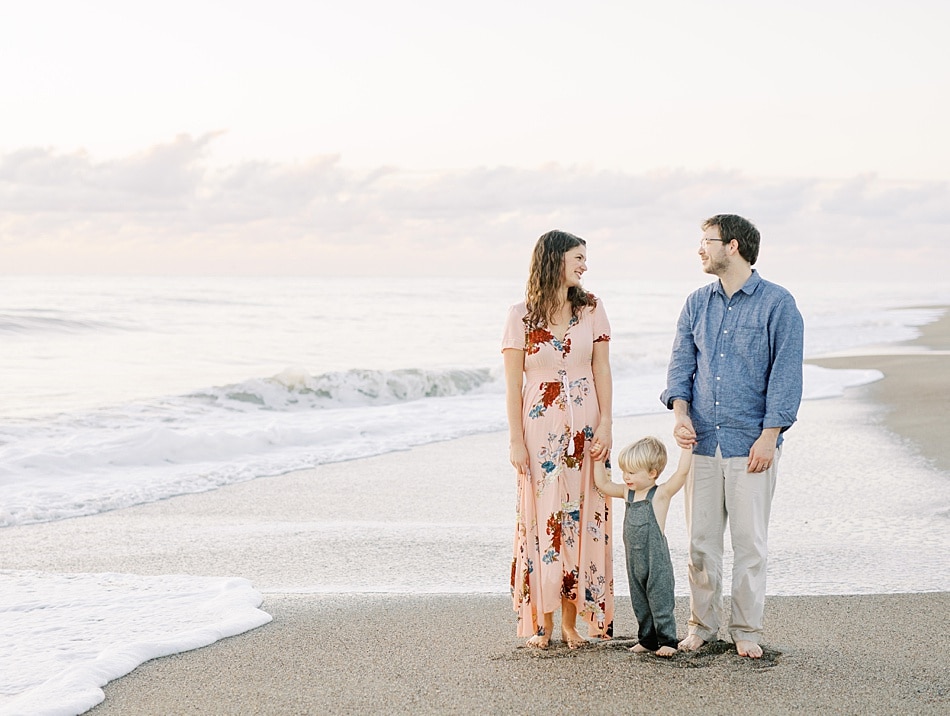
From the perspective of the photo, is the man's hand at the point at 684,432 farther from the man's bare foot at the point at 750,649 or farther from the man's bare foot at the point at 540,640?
the man's bare foot at the point at 540,640

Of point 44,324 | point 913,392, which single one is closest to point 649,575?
point 913,392

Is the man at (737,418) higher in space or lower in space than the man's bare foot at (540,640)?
higher

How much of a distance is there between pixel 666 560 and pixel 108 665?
91.8 inches

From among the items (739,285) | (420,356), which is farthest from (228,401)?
(739,285)

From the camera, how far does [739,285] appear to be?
3959 millimetres

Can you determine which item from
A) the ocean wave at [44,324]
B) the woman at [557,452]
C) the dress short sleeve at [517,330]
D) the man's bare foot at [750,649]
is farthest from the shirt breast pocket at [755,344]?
the ocean wave at [44,324]

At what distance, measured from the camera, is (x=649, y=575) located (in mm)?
3980

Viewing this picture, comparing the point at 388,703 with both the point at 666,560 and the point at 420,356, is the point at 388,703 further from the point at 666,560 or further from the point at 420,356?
the point at 420,356

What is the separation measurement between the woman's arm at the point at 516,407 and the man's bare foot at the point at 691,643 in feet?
3.17

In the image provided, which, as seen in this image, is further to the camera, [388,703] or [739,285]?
[739,285]

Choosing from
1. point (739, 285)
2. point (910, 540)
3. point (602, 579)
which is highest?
point (739, 285)

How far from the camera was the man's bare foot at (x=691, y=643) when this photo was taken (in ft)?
13.2

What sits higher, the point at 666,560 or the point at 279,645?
the point at 666,560

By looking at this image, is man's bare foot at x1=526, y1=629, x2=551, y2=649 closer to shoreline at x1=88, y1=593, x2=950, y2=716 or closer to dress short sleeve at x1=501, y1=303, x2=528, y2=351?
shoreline at x1=88, y1=593, x2=950, y2=716
